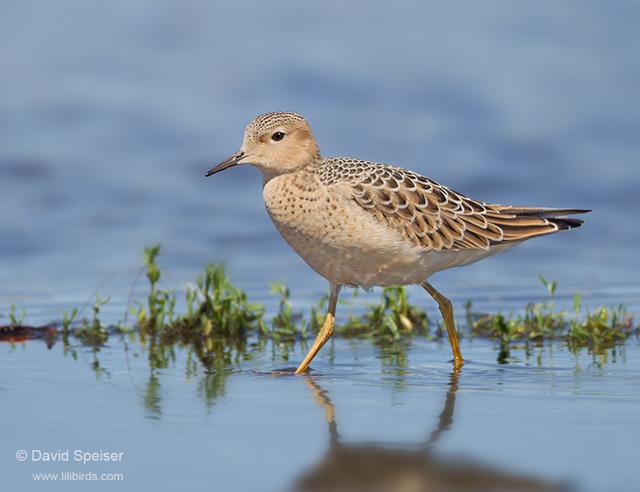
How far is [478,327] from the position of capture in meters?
9.76

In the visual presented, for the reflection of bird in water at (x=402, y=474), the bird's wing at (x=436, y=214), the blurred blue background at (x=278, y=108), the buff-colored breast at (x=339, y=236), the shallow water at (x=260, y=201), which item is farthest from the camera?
the blurred blue background at (x=278, y=108)

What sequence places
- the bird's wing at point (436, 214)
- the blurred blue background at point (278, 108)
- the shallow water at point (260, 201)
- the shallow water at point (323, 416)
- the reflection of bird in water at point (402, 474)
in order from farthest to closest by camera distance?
the blurred blue background at point (278, 108) → the bird's wing at point (436, 214) → the shallow water at point (260, 201) → the shallow water at point (323, 416) → the reflection of bird in water at point (402, 474)

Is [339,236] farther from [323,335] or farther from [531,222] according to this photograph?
[531,222]

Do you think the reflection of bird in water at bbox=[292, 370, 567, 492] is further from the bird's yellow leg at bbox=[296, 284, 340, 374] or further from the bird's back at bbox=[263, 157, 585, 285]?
the bird's back at bbox=[263, 157, 585, 285]

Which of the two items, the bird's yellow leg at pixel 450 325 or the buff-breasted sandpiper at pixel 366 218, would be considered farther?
the bird's yellow leg at pixel 450 325

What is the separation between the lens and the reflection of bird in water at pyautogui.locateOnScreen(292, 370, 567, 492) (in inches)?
222

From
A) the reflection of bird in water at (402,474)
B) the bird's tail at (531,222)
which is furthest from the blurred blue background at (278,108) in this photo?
the reflection of bird in water at (402,474)

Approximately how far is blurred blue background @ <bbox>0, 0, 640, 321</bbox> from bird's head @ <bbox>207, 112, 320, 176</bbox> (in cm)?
247

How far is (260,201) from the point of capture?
1453 cm

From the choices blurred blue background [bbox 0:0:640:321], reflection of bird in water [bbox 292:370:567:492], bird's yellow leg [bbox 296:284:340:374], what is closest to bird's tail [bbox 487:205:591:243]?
bird's yellow leg [bbox 296:284:340:374]

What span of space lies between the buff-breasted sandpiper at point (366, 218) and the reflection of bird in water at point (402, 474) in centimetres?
222

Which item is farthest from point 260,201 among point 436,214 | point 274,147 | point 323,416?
point 323,416

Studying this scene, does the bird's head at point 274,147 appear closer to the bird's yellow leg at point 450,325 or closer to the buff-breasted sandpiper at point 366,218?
the buff-breasted sandpiper at point 366,218

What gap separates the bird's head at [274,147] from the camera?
8.83 m
